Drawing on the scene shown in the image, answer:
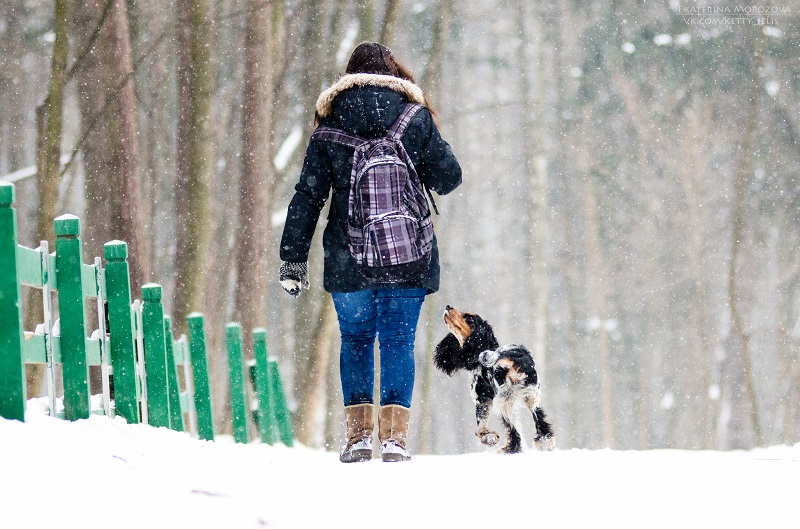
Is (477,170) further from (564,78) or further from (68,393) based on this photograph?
(68,393)

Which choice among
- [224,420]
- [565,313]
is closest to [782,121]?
[565,313]

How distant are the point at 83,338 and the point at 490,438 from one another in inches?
98.3

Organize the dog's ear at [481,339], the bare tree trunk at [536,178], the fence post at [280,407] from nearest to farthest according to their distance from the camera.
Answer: the dog's ear at [481,339]
the fence post at [280,407]
the bare tree trunk at [536,178]

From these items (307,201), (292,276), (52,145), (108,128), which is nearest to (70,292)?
(292,276)

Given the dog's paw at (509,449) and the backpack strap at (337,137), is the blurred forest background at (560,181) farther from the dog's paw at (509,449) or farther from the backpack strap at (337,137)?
the backpack strap at (337,137)

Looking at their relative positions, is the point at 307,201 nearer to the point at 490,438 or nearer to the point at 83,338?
the point at 83,338

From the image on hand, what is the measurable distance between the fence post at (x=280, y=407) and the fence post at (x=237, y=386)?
1607 mm

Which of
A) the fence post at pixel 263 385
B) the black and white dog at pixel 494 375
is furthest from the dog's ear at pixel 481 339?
the fence post at pixel 263 385

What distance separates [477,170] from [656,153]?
18.9 ft

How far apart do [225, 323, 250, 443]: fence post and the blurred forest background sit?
3.45 metres

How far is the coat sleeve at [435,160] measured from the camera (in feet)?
18.4

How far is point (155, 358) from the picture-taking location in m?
6.92

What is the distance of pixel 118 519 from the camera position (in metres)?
3.23

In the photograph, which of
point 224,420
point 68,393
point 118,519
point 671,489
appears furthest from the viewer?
point 224,420
